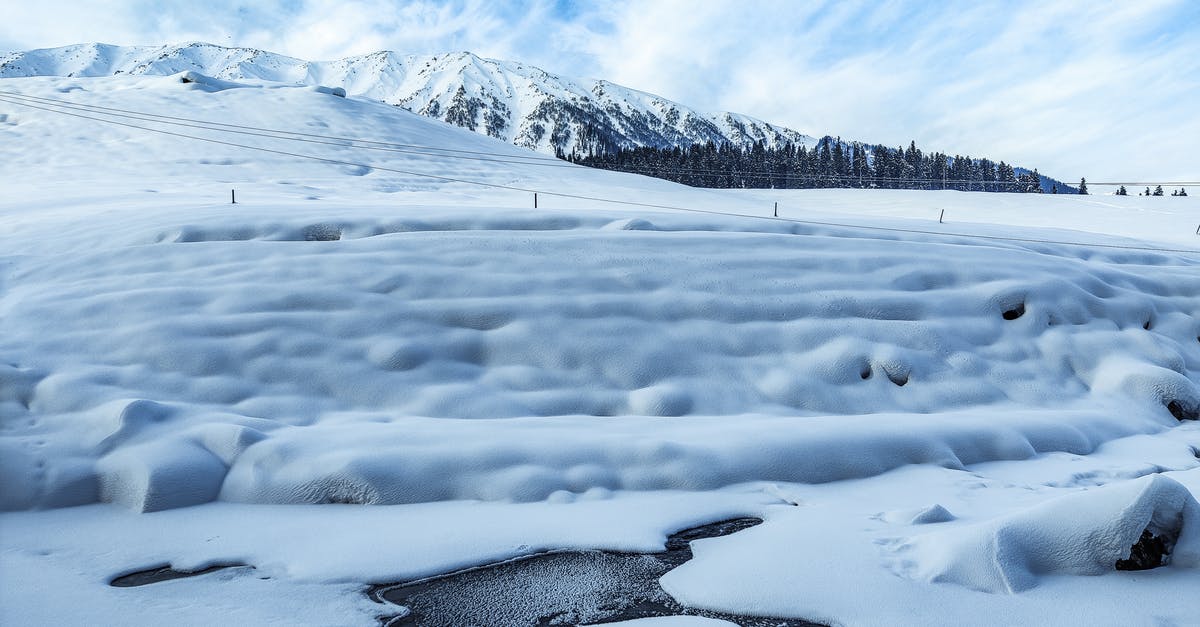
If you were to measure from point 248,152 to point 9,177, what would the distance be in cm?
692

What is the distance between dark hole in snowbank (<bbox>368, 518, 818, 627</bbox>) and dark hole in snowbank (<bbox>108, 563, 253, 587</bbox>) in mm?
876

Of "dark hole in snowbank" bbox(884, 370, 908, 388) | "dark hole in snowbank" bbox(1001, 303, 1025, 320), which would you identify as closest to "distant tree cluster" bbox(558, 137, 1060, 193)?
"dark hole in snowbank" bbox(1001, 303, 1025, 320)

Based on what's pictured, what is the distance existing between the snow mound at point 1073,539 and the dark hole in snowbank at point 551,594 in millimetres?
852

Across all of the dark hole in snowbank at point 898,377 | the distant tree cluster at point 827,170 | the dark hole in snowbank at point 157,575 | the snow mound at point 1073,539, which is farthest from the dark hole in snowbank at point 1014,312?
the distant tree cluster at point 827,170

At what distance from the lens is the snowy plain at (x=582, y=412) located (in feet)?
9.73

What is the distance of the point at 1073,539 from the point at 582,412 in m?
3.35

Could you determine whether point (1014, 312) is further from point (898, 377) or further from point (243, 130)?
point (243, 130)

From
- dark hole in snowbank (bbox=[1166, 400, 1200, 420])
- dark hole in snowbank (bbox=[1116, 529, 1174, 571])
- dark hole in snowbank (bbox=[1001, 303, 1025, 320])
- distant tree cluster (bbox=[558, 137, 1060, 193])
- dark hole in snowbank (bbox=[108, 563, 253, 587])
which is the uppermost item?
distant tree cluster (bbox=[558, 137, 1060, 193])

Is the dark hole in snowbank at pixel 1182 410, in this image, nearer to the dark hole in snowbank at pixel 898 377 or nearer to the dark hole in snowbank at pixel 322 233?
the dark hole in snowbank at pixel 898 377

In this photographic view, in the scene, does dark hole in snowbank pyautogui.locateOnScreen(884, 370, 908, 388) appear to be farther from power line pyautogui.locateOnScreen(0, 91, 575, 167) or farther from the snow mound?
power line pyautogui.locateOnScreen(0, 91, 575, 167)

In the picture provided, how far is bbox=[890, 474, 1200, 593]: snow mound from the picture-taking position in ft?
9.43

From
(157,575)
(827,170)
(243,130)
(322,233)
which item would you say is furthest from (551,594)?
(827,170)

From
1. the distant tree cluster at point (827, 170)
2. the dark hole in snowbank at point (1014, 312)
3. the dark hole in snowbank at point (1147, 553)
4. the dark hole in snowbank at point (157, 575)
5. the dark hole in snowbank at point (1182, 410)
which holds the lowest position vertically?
the dark hole in snowbank at point (157, 575)

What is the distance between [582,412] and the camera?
530cm
